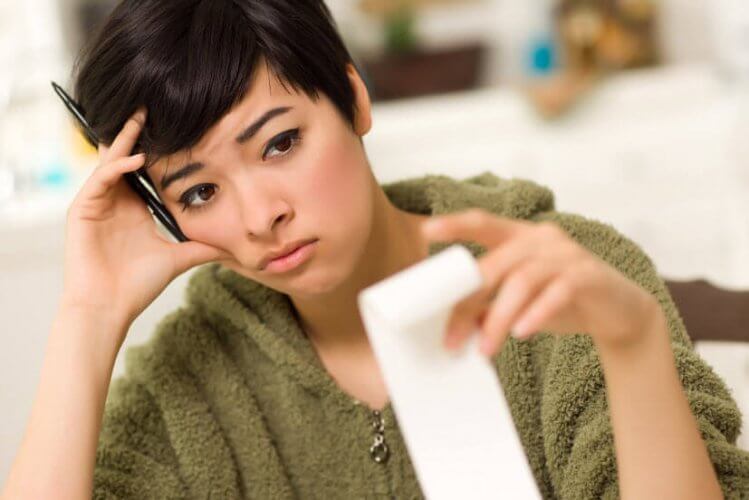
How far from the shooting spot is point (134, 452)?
1.04 m

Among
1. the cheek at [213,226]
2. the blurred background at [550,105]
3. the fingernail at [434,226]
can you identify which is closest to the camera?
the fingernail at [434,226]

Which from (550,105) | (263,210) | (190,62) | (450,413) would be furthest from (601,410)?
(550,105)

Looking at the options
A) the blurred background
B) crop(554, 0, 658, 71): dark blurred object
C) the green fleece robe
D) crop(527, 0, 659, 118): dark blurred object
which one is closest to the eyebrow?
the green fleece robe

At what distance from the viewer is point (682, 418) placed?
0.70 metres

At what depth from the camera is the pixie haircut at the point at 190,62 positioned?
894mm

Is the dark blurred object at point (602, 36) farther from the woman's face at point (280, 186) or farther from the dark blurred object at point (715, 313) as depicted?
the woman's face at point (280, 186)

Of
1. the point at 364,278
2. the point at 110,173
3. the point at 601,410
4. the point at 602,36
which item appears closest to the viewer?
the point at 601,410

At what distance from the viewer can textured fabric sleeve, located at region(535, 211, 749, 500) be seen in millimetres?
820

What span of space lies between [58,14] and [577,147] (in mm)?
1346

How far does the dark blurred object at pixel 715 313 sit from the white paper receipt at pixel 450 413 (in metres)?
0.57

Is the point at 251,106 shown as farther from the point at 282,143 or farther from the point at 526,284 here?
the point at 526,284

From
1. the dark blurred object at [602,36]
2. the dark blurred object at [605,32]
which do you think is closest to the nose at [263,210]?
the dark blurred object at [602,36]

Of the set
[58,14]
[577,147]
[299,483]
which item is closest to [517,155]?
[577,147]

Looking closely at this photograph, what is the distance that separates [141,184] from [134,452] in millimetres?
297
